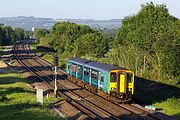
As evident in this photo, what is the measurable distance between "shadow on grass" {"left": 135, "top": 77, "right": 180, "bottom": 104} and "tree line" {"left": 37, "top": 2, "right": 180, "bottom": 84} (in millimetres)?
2991

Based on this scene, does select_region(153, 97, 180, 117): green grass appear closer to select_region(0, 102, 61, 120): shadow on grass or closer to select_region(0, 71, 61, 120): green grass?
select_region(0, 71, 61, 120): green grass

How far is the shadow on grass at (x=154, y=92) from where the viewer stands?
109 ft

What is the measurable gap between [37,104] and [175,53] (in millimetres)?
17655

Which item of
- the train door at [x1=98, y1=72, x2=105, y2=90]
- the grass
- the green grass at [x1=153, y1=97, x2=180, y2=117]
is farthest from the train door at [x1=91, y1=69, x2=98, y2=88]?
the green grass at [x1=153, y1=97, x2=180, y2=117]

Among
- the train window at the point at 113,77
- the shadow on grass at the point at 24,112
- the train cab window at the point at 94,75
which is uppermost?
the train window at the point at 113,77

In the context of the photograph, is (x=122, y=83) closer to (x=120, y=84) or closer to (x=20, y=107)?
(x=120, y=84)

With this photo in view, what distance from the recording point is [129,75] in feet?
101

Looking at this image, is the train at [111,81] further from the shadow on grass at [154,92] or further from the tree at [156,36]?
the tree at [156,36]

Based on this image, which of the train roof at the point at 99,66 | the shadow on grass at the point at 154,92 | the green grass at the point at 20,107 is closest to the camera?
the green grass at the point at 20,107

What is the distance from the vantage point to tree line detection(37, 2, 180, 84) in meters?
41.8

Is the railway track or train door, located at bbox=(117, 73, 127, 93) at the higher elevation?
train door, located at bbox=(117, 73, 127, 93)

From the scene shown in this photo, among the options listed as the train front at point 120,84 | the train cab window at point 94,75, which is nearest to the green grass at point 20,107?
the train cab window at point 94,75

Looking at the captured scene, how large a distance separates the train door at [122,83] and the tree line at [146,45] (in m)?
11.5

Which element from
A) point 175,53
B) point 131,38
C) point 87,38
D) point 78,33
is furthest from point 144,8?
point 78,33
